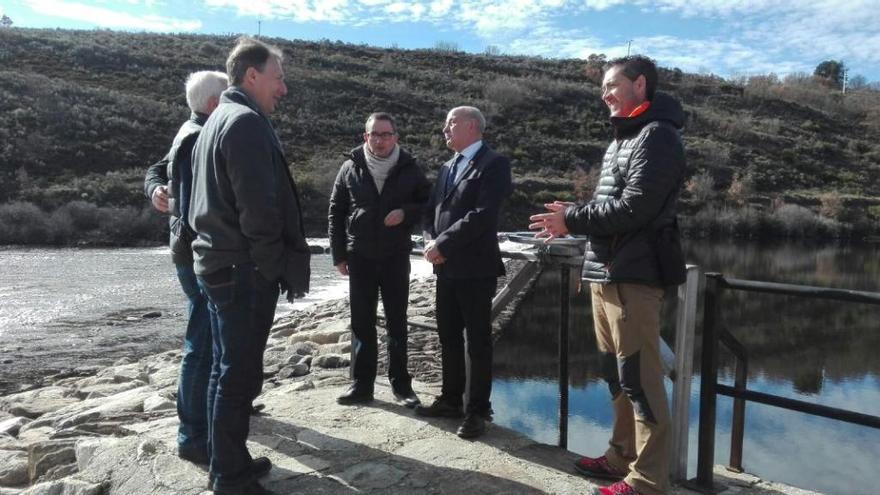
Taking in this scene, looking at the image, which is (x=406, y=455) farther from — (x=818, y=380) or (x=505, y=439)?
(x=818, y=380)

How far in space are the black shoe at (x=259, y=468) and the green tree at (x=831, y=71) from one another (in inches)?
3237

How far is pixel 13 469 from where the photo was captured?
13.1 feet

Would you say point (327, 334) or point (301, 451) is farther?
point (327, 334)

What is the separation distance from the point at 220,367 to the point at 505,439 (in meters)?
1.60

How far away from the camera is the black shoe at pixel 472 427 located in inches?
148

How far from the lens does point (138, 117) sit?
3262 cm

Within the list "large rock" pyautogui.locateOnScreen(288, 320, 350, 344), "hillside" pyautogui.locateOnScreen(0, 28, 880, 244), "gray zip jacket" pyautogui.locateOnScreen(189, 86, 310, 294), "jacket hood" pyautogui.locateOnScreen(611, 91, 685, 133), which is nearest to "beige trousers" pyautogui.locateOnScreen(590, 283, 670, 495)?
"jacket hood" pyautogui.locateOnScreen(611, 91, 685, 133)

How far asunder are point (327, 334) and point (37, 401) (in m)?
2.70

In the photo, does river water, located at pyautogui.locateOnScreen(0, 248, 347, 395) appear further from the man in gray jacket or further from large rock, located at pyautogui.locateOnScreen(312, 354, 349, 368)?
the man in gray jacket

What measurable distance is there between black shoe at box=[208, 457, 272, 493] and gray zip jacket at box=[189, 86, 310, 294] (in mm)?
841

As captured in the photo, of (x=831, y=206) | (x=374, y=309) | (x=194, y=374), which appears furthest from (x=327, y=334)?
(x=831, y=206)

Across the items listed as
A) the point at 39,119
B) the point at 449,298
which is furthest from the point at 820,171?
the point at 449,298

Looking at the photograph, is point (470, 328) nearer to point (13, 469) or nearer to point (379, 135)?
point (379, 135)

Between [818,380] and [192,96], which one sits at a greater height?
[192,96]
